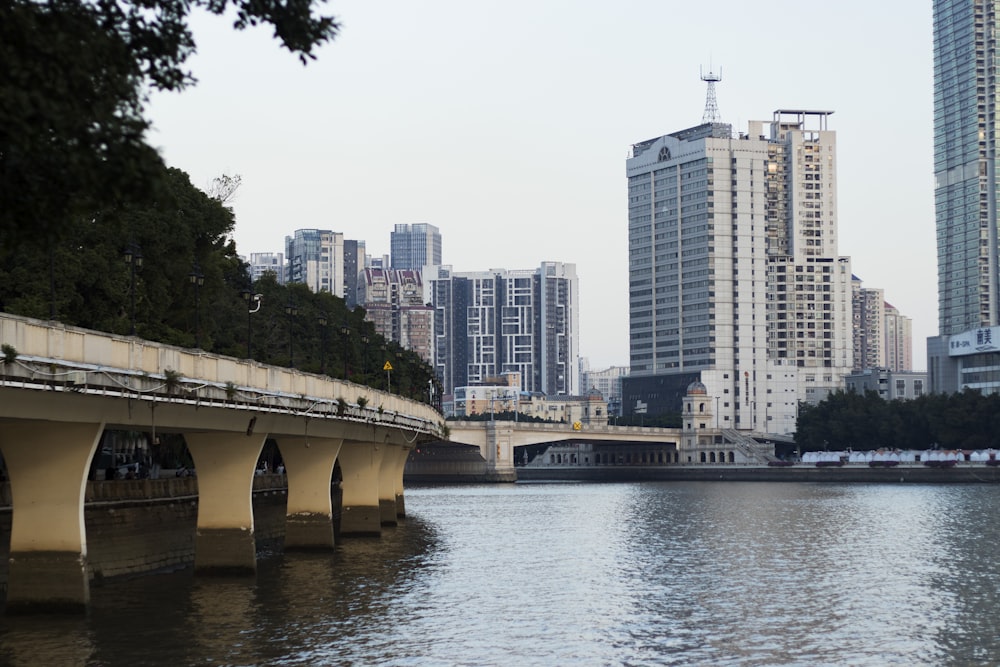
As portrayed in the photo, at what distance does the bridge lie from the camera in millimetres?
40094

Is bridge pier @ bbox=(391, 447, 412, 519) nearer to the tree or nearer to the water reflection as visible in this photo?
the water reflection

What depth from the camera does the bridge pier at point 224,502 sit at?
185 ft

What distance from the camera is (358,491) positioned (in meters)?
86.8

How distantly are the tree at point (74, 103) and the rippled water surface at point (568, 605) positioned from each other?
21.4 metres

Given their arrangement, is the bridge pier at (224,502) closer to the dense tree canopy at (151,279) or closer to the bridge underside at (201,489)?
the bridge underside at (201,489)

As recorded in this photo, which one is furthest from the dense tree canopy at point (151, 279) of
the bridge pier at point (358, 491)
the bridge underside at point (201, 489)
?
the bridge pier at point (358, 491)

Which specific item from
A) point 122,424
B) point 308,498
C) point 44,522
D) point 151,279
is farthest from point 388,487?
point 44,522

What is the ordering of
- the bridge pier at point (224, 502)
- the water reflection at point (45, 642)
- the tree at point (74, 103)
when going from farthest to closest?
the bridge pier at point (224, 502), the water reflection at point (45, 642), the tree at point (74, 103)

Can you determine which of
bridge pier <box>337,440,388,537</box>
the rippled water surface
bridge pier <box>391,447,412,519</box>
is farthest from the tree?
bridge pier <box>391,447,412,519</box>

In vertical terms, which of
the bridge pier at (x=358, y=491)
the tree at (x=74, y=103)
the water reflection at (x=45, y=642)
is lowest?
the water reflection at (x=45, y=642)

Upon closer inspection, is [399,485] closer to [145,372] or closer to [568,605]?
[568,605]

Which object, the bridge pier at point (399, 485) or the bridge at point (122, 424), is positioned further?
the bridge pier at point (399, 485)

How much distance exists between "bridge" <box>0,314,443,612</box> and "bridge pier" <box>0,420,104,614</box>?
0.03m

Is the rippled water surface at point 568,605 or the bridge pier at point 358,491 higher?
the bridge pier at point 358,491
